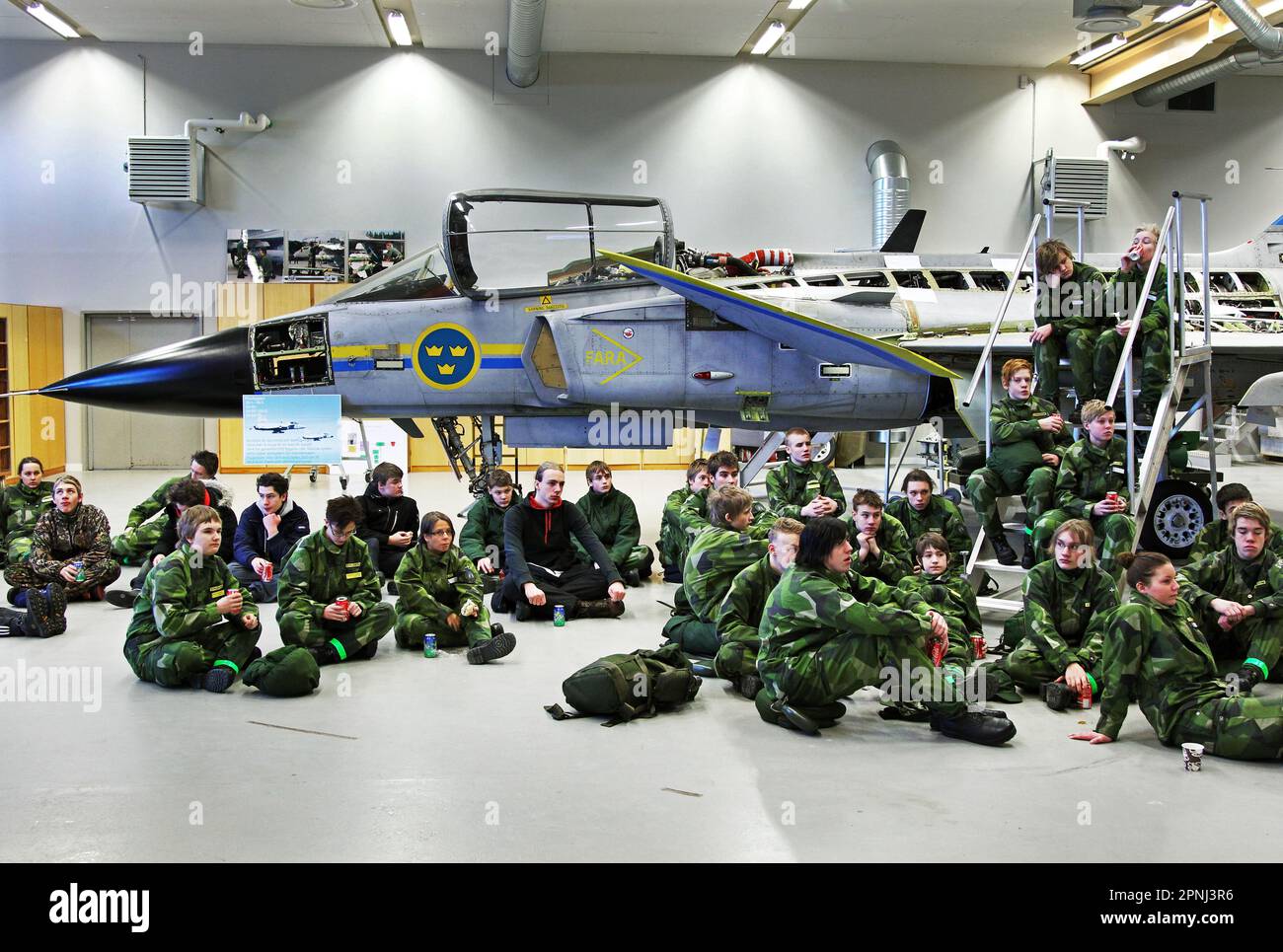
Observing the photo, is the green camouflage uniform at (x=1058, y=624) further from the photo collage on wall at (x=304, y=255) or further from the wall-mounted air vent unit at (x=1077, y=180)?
the wall-mounted air vent unit at (x=1077, y=180)

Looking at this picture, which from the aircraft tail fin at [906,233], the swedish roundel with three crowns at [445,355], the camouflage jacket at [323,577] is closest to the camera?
the camouflage jacket at [323,577]

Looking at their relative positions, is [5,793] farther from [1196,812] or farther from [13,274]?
[13,274]

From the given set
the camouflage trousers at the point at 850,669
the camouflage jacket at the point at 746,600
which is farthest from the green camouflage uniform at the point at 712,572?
the camouflage trousers at the point at 850,669

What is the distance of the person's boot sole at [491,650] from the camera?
639 centimetres

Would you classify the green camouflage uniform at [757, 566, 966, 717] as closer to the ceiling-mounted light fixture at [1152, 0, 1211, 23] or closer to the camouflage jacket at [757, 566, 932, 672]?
the camouflage jacket at [757, 566, 932, 672]

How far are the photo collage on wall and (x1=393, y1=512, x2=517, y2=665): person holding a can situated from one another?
11.4 meters

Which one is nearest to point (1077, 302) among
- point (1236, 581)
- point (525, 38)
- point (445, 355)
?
point (1236, 581)

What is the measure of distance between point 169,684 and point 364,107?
1391 cm

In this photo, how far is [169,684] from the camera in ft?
18.9

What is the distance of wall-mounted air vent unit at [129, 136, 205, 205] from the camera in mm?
16859

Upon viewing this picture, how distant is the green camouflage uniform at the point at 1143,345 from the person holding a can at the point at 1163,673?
10.4 ft

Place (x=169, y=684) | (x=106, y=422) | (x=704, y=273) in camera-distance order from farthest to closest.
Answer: (x=106, y=422)
(x=704, y=273)
(x=169, y=684)

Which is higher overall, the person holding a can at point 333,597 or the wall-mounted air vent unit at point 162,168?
the wall-mounted air vent unit at point 162,168

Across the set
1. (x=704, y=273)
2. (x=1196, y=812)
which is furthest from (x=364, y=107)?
(x=1196, y=812)
